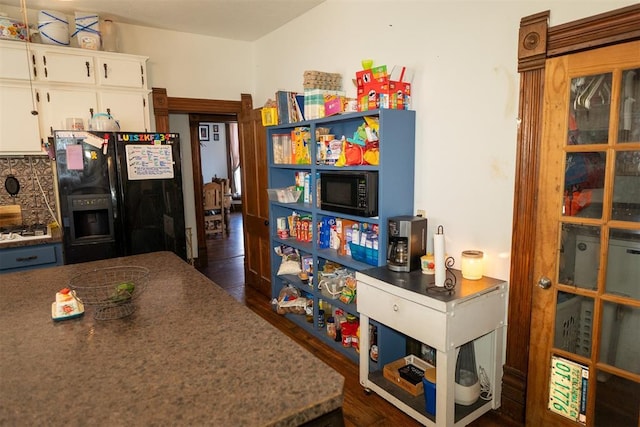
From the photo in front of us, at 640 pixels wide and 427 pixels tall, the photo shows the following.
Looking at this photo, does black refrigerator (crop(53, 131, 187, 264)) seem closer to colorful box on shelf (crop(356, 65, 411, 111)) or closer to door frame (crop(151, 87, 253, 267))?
door frame (crop(151, 87, 253, 267))

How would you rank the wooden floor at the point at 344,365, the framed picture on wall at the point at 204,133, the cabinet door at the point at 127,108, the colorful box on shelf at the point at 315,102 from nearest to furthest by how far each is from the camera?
the wooden floor at the point at 344,365, the colorful box on shelf at the point at 315,102, the cabinet door at the point at 127,108, the framed picture on wall at the point at 204,133

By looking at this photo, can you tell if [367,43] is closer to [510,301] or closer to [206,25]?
[206,25]

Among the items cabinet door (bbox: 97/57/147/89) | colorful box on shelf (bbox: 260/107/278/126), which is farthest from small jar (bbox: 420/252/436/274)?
cabinet door (bbox: 97/57/147/89)

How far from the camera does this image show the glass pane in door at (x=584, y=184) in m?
1.74

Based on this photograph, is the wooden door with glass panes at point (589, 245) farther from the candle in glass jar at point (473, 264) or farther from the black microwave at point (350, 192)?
the black microwave at point (350, 192)

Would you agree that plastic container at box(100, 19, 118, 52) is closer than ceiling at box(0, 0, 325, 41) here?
No

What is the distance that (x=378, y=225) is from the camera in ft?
8.15

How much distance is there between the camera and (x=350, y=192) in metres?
2.57

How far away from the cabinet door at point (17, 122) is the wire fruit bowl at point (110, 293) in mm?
1921

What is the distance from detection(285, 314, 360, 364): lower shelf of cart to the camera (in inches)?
109

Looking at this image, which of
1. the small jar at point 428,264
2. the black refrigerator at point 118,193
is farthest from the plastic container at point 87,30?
the small jar at point 428,264

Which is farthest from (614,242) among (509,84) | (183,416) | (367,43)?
(367,43)

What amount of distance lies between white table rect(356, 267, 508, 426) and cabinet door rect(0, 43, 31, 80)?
9.79ft

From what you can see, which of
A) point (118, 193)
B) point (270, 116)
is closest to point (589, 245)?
point (270, 116)
